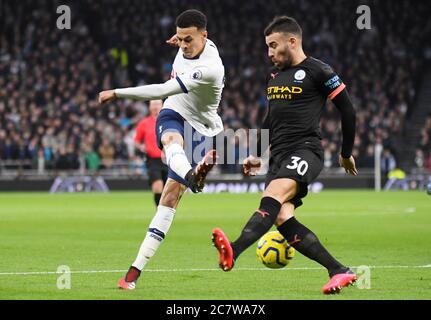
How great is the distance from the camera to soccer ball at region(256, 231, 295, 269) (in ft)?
28.3

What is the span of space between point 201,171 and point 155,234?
1040mm

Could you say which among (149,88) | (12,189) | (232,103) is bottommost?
(12,189)

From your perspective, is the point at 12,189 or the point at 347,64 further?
the point at 347,64

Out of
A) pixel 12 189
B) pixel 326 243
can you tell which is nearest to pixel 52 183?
pixel 12 189

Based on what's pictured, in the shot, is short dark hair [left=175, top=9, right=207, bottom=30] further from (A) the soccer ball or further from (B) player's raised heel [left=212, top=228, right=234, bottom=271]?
(B) player's raised heel [left=212, top=228, right=234, bottom=271]

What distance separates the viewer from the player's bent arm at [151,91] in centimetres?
857

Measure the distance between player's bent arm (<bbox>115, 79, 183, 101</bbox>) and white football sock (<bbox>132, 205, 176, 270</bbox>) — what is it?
1123 millimetres

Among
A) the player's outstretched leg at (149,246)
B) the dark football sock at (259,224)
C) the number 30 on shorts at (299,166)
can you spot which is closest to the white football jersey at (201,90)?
the player's outstretched leg at (149,246)

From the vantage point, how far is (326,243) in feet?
46.8

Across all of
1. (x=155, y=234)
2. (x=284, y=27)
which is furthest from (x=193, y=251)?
(x=284, y=27)

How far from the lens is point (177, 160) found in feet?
29.3

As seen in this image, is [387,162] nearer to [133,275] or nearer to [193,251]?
[193,251]

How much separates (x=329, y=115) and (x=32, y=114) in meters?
11.1
